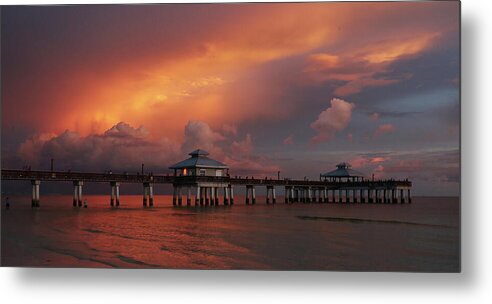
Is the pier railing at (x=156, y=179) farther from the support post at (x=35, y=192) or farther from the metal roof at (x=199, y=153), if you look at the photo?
the metal roof at (x=199, y=153)

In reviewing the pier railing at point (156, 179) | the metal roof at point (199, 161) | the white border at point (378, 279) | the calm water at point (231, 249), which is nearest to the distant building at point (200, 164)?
the metal roof at point (199, 161)

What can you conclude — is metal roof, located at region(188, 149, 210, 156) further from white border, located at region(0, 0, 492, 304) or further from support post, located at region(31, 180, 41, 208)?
support post, located at region(31, 180, 41, 208)

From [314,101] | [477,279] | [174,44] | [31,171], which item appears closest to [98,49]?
[174,44]

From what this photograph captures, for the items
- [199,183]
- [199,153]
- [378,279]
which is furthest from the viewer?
[199,183]

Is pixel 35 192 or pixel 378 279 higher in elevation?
pixel 35 192

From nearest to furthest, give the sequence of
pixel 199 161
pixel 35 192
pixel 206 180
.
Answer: pixel 199 161, pixel 35 192, pixel 206 180

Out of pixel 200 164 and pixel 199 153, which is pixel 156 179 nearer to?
pixel 200 164

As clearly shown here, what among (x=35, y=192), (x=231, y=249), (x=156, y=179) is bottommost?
(x=231, y=249)

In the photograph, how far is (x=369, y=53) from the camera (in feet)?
23.9

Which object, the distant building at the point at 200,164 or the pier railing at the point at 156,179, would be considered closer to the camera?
the pier railing at the point at 156,179

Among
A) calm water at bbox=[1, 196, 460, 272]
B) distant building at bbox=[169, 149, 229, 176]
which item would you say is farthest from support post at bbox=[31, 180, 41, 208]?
distant building at bbox=[169, 149, 229, 176]

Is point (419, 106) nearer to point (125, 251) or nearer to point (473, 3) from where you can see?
point (473, 3)

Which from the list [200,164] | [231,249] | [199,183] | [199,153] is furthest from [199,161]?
[199,183]

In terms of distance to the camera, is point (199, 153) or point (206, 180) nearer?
point (199, 153)
